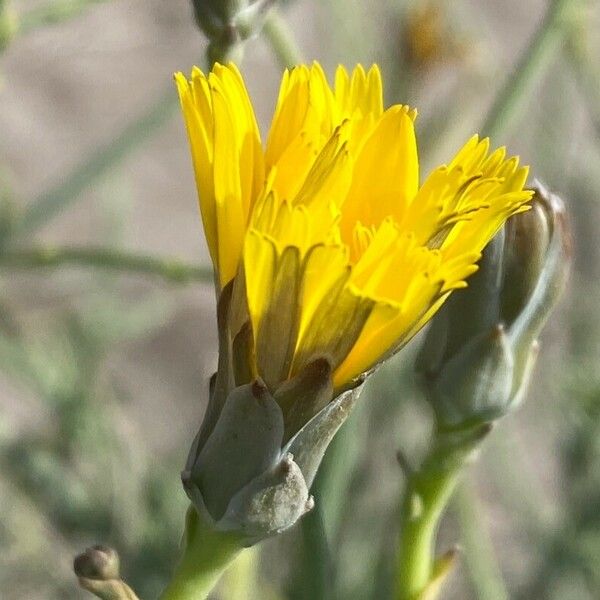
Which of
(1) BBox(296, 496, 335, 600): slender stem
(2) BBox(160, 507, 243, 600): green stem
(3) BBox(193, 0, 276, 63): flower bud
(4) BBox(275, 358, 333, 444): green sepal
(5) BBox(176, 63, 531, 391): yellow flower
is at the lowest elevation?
(1) BBox(296, 496, 335, 600): slender stem

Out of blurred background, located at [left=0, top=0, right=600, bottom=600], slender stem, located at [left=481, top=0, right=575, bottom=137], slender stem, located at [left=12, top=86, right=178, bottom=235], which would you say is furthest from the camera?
slender stem, located at [left=12, top=86, right=178, bottom=235]

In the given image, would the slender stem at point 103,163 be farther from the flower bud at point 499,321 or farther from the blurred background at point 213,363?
Result: the flower bud at point 499,321

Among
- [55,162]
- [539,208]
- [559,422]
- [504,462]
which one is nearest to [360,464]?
[504,462]

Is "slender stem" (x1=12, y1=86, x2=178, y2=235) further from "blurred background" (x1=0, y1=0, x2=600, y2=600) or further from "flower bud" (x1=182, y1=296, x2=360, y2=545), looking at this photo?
"flower bud" (x1=182, y1=296, x2=360, y2=545)

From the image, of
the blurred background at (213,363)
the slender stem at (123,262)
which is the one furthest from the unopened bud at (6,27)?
the slender stem at (123,262)

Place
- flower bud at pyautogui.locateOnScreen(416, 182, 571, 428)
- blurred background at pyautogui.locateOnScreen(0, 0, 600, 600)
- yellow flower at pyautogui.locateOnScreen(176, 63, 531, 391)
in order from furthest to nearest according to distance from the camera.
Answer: blurred background at pyautogui.locateOnScreen(0, 0, 600, 600) → flower bud at pyautogui.locateOnScreen(416, 182, 571, 428) → yellow flower at pyautogui.locateOnScreen(176, 63, 531, 391)

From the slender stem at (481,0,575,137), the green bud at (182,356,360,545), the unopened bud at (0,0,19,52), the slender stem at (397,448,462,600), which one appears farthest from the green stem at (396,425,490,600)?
the unopened bud at (0,0,19,52)

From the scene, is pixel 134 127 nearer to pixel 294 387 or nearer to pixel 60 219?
pixel 294 387
